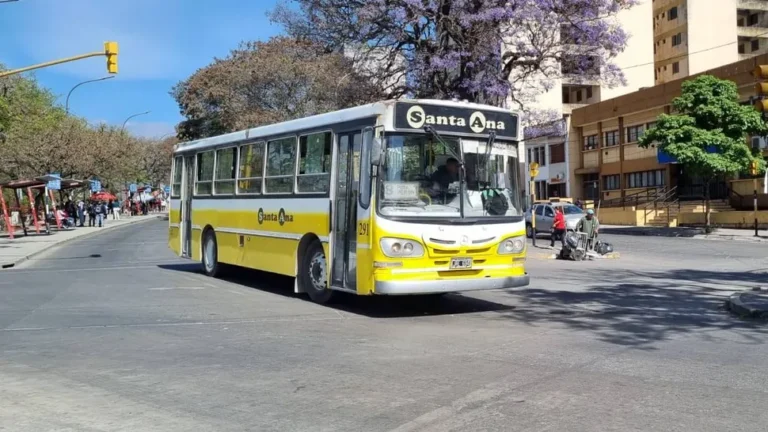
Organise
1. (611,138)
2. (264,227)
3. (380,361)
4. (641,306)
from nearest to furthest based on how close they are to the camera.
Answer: (380,361), (641,306), (264,227), (611,138)

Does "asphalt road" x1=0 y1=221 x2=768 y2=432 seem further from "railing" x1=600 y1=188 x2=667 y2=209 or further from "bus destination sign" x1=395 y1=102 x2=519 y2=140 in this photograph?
"railing" x1=600 y1=188 x2=667 y2=209

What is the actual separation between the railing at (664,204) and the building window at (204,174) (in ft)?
107

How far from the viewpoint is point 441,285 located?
34.7ft

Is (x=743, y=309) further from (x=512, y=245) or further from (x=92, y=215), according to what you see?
(x=92, y=215)

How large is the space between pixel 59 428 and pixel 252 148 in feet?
30.0

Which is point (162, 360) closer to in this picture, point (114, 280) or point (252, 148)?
point (252, 148)

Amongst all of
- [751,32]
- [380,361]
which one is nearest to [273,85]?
[380,361]

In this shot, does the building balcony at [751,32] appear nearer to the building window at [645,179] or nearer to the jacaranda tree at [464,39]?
the building window at [645,179]

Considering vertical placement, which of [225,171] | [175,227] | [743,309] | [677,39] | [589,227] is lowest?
[743,309]

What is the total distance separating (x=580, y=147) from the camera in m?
58.1

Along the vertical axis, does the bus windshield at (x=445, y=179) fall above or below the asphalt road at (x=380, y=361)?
above

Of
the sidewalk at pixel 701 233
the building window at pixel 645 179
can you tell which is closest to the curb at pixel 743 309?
the sidewalk at pixel 701 233

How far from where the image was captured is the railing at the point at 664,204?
44325 millimetres

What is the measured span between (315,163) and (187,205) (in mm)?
6445
